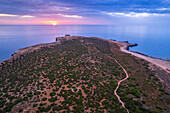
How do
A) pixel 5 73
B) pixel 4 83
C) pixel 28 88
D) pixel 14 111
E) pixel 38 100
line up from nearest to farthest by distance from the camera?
pixel 14 111 → pixel 38 100 → pixel 28 88 → pixel 4 83 → pixel 5 73

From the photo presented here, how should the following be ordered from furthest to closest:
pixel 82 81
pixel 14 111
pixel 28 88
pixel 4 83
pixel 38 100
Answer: pixel 82 81
pixel 4 83
pixel 28 88
pixel 38 100
pixel 14 111

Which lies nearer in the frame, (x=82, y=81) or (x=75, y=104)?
(x=75, y=104)

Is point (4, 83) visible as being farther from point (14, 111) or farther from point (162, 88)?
point (162, 88)

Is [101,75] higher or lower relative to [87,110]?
higher

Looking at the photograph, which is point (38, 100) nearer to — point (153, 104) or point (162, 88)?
point (153, 104)

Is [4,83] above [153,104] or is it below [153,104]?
above

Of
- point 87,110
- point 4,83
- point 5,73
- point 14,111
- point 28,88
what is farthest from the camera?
point 5,73

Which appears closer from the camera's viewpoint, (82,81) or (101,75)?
(82,81)

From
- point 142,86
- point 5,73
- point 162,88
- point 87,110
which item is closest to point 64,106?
point 87,110

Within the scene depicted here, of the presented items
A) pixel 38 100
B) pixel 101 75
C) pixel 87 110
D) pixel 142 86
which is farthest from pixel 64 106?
pixel 142 86
